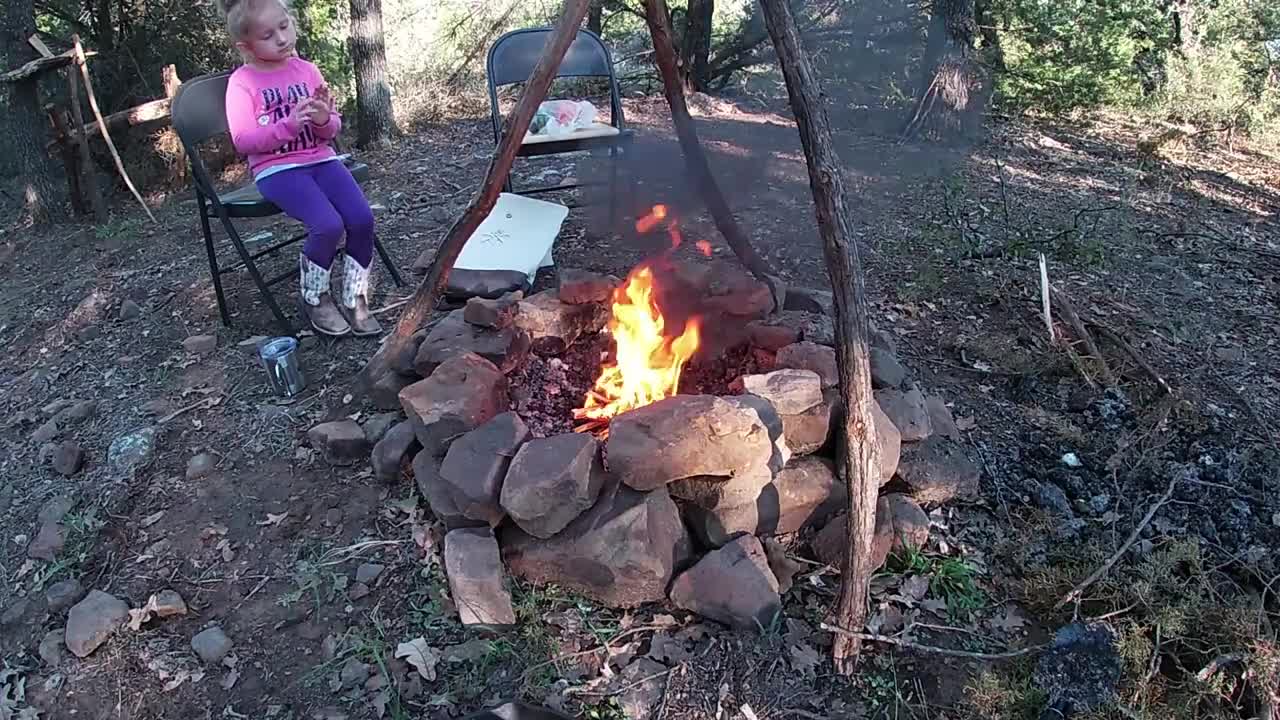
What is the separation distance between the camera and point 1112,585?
7.44 feet

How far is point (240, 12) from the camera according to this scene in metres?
3.09

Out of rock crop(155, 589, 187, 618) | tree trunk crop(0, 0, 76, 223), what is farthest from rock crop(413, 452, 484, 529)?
tree trunk crop(0, 0, 76, 223)

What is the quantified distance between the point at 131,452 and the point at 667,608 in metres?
2.03

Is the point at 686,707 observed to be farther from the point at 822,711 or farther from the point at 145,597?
the point at 145,597

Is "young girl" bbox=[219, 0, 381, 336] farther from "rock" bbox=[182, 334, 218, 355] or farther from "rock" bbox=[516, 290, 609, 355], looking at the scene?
"rock" bbox=[516, 290, 609, 355]

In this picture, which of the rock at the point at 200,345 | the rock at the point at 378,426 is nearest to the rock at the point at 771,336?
the rock at the point at 378,426

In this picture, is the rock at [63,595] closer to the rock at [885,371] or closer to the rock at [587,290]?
the rock at [587,290]

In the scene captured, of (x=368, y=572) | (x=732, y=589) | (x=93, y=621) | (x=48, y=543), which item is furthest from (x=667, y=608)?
(x=48, y=543)

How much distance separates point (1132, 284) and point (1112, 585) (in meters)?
2.42

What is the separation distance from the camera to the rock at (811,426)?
250cm

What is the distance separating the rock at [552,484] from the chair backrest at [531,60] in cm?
236

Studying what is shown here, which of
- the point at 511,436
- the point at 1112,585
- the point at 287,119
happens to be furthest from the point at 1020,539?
the point at 287,119

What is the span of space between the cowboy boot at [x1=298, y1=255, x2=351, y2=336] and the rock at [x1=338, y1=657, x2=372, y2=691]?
170 cm

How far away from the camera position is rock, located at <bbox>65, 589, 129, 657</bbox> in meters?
2.21
